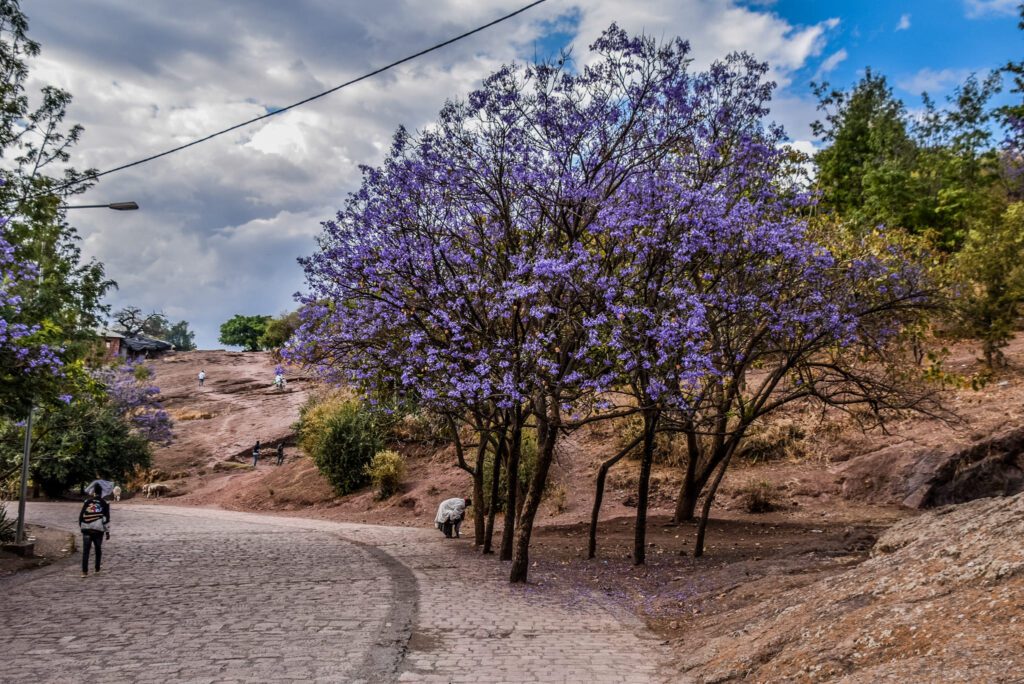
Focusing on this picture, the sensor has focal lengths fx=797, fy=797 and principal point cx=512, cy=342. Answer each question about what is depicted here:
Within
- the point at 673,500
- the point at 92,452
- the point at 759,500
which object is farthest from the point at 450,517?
the point at 92,452

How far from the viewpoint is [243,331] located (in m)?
94.9

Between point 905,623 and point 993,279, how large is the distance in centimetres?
1731

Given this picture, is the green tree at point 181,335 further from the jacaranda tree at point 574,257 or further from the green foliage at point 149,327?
the jacaranda tree at point 574,257

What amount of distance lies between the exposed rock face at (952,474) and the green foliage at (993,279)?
2.50 meters

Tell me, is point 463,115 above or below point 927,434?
above

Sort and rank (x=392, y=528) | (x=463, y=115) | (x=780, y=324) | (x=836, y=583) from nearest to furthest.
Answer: (x=836, y=583) < (x=780, y=324) < (x=463, y=115) < (x=392, y=528)

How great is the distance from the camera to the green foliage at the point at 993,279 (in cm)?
1748

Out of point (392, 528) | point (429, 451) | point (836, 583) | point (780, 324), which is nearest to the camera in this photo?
point (836, 583)

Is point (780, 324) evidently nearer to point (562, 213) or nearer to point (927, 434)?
point (562, 213)

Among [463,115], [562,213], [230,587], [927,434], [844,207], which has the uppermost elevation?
[844,207]

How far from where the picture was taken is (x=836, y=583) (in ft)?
26.6

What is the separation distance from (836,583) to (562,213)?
6.57m

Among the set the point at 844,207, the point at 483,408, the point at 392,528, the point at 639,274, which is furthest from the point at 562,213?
the point at 844,207

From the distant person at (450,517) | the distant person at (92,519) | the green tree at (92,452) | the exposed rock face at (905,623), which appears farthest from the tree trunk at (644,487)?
the green tree at (92,452)
